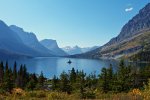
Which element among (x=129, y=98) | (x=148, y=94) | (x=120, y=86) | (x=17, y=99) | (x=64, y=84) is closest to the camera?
(x=148, y=94)

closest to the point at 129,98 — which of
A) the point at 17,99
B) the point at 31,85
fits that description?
the point at 17,99

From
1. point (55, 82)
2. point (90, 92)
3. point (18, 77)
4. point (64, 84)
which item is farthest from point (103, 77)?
point (18, 77)

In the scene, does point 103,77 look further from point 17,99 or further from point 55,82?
point 17,99

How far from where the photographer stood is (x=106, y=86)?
7000 centimetres

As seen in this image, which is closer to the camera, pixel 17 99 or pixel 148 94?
pixel 148 94

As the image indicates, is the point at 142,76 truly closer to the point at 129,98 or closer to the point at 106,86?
the point at 106,86

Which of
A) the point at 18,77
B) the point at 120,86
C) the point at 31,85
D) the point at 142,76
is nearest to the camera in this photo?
the point at 120,86

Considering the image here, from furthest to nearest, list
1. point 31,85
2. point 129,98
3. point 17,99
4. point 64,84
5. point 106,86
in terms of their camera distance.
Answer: point 31,85, point 64,84, point 106,86, point 17,99, point 129,98

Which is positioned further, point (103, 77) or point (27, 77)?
point (27, 77)

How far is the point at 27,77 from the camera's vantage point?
145 metres

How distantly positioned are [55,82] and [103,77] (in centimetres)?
4170

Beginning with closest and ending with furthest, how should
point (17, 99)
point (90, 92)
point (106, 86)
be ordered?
point (17, 99) → point (90, 92) → point (106, 86)

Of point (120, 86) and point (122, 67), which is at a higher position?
point (122, 67)

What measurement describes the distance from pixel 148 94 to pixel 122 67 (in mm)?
50542
